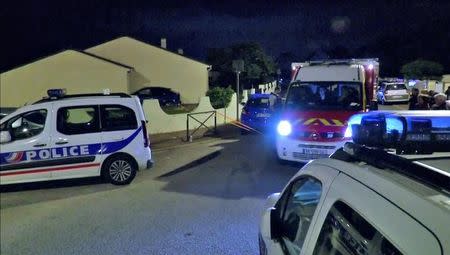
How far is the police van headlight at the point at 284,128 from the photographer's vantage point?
1047 centimetres

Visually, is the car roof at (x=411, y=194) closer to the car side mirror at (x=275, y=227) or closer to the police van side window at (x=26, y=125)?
the car side mirror at (x=275, y=227)

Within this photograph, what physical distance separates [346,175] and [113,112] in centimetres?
785

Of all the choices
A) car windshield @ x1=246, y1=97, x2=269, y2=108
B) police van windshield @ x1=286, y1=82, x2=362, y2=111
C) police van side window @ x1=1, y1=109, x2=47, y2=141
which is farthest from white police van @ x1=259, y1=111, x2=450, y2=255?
car windshield @ x1=246, y1=97, x2=269, y2=108

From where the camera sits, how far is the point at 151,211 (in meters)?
7.68

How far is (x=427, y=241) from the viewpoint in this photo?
146 centimetres

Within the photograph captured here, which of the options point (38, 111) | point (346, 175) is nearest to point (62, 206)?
point (38, 111)

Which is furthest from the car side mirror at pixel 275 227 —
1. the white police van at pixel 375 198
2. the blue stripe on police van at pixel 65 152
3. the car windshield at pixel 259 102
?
the car windshield at pixel 259 102

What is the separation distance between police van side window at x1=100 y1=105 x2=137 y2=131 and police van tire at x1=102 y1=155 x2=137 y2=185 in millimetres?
588

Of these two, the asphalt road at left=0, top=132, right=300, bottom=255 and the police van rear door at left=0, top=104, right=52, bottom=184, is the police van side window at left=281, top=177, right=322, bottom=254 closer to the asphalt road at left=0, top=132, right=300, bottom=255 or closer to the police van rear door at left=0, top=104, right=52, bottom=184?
the asphalt road at left=0, top=132, right=300, bottom=255

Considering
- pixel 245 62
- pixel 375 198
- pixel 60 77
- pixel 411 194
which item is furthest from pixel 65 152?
pixel 245 62

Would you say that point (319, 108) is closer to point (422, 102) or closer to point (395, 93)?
point (422, 102)

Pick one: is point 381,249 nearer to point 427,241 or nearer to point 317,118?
point 427,241

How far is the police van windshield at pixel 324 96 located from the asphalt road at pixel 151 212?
4.95 feet

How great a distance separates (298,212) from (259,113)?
14813 mm
